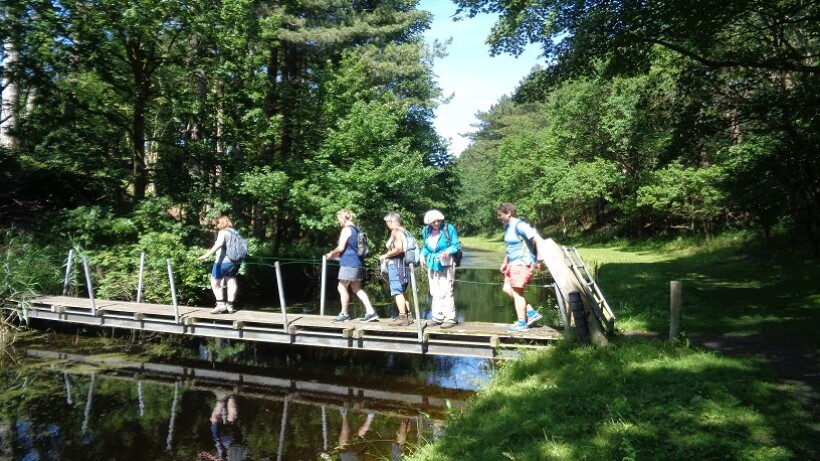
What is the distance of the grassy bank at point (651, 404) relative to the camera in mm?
4652

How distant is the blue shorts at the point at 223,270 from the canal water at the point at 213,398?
5.96 feet

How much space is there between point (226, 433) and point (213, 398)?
1616mm

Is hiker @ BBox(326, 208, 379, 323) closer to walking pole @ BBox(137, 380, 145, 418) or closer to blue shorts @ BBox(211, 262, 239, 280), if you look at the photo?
blue shorts @ BBox(211, 262, 239, 280)

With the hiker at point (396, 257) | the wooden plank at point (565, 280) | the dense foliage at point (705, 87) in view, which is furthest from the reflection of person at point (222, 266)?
the dense foliage at point (705, 87)

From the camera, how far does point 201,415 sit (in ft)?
26.3

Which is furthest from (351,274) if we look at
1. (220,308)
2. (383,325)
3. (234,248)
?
(220,308)

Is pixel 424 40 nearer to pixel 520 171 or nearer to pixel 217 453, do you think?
pixel 520 171

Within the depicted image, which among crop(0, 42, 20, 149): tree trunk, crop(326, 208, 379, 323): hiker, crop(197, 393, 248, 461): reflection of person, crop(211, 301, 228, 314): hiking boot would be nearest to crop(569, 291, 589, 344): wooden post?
crop(326, 208, 379, 323): hiker

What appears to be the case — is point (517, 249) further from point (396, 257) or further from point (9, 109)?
point (9, 109)

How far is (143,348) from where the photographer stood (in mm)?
11789

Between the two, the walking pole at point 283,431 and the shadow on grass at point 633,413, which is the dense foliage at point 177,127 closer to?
the walking pole at point 283,431

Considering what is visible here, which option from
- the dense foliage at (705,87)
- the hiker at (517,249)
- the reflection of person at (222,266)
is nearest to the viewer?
the hiker at (517,249)

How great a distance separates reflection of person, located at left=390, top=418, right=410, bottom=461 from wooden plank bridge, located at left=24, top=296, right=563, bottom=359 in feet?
4.17

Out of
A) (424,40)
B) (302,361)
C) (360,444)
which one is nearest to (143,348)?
(302,361)
